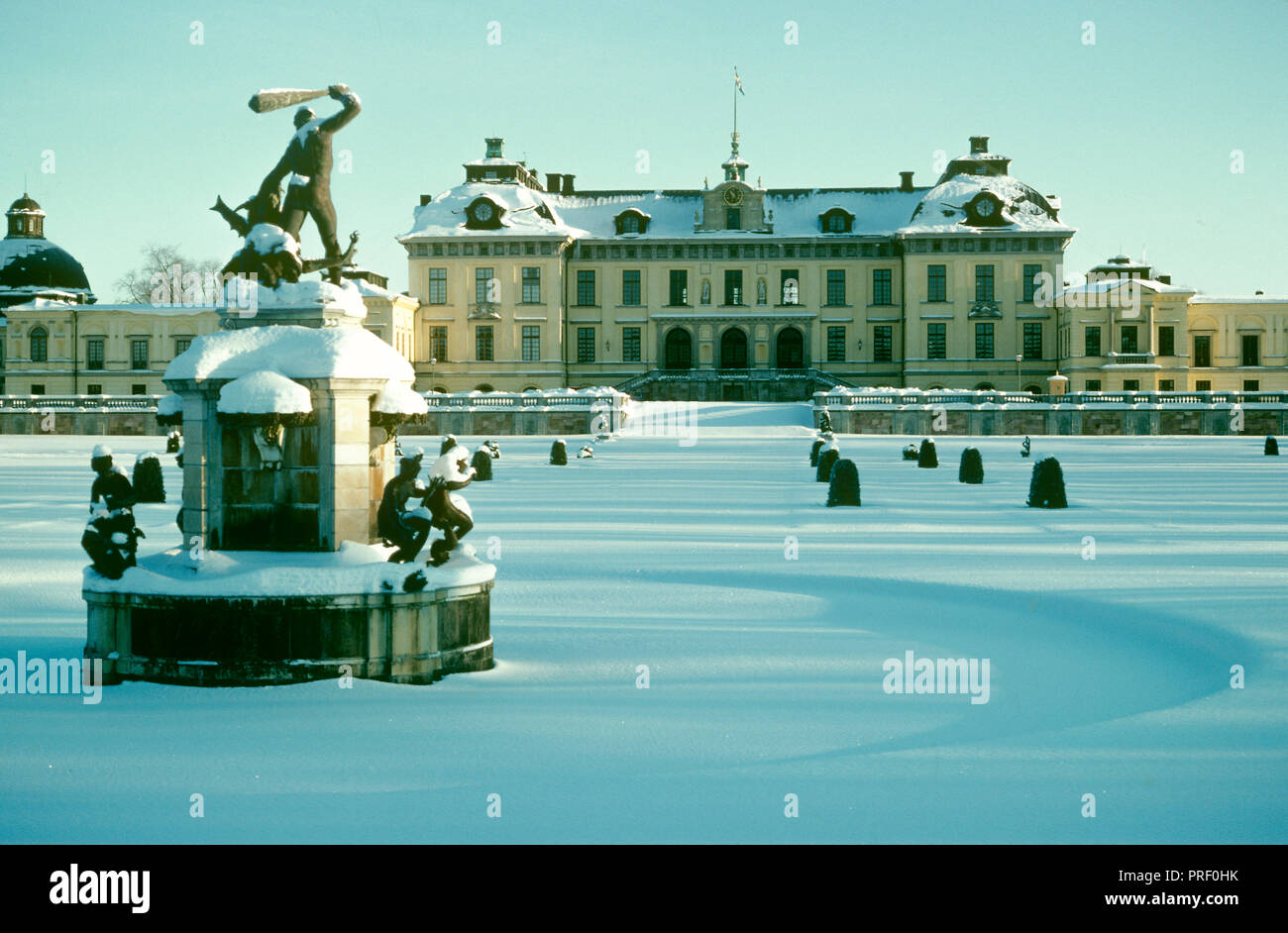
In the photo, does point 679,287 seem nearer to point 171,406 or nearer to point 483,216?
point 483,216

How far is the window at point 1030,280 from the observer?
64375mm

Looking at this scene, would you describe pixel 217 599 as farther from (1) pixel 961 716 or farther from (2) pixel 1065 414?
(2) pixel 1065 414

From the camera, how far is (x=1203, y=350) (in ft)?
221

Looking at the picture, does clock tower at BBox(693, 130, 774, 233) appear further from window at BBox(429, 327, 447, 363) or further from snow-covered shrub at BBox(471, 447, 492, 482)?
snow-covered shrub at BBox(471, 447, 492, 482)

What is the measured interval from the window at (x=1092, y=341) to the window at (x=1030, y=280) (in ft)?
11.8

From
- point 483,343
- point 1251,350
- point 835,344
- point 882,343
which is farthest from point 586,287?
point 1251,350

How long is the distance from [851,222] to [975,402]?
2222cm

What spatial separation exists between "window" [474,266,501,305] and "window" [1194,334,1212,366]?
125 ft

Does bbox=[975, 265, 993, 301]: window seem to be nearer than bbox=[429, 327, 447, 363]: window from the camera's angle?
Yes

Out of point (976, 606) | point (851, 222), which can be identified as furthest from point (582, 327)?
point (976, 606)

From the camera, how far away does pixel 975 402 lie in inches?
1893

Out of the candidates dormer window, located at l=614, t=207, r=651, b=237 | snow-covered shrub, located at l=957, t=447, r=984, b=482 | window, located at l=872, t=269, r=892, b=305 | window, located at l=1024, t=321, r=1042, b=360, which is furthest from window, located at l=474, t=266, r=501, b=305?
snow-covered shrub, located at l=957, t=447, r=984, b=482

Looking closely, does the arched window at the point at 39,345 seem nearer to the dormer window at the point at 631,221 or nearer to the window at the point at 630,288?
the window at the point at 630,288

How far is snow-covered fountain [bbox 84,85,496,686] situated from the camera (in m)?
7.64
